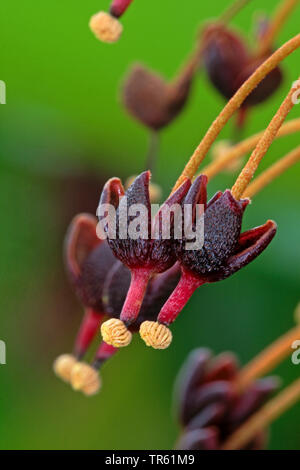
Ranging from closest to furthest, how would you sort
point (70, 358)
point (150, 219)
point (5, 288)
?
point (150, 219) < point (70, 358) < point (5, 288)

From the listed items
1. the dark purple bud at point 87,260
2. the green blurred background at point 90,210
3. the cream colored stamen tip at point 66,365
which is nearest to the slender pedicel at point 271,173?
the dark purple bud at point 87,260

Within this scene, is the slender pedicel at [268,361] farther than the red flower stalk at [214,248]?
Yes

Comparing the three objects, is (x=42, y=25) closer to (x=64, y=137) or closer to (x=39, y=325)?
(x=64, y=137)

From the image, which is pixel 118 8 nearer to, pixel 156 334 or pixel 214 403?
pixel 156 334

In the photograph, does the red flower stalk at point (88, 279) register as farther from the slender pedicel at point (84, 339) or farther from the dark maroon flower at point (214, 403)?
the dark maroon flower at point (214, 403)

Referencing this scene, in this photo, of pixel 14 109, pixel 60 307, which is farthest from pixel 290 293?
pixel 14 109
